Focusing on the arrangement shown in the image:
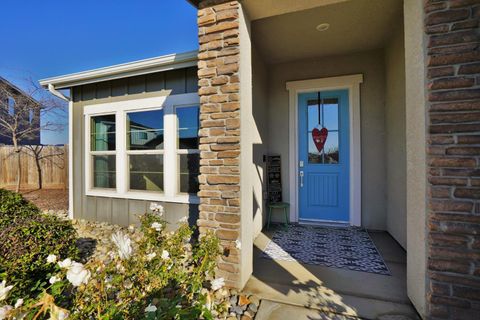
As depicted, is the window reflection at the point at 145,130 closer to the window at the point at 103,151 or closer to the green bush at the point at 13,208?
the window at the point at 103,151

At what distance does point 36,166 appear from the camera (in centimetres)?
810

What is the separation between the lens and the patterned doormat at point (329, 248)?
254 cm

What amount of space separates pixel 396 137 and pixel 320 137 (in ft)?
3.77

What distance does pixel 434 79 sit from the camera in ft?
5.08

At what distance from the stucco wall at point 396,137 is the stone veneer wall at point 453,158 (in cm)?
135

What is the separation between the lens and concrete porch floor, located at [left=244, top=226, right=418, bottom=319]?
70.4 inches

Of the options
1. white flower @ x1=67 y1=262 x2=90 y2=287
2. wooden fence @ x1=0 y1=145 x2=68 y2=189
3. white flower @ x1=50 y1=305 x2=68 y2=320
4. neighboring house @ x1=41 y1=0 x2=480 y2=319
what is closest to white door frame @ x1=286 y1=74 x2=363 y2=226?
neighboring house @ x1=41 y1=0 x2=480 y2=319

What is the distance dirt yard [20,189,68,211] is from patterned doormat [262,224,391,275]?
543 centimetres

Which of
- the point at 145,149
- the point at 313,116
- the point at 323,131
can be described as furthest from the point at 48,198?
the point at 323,131

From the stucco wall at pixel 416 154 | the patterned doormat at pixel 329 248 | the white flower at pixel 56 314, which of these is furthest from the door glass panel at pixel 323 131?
the white flower at pixel 56 314

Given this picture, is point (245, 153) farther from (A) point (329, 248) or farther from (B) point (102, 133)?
(B) point (102, 133)

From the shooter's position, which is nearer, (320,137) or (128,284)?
(128,284)

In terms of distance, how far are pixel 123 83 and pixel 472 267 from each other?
4823 mm

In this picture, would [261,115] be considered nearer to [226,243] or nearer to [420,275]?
[226,243]
